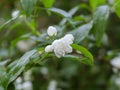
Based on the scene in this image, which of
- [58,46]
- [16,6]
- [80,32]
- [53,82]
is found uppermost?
[16,6]

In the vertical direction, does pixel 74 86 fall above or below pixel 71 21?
above

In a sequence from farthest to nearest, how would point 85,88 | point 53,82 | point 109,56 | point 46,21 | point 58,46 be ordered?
1. point 46,21
2. point 85,88
3. point 53,82
4. point 109,56
5. point 58,46

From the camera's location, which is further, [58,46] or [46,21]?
[46,21]

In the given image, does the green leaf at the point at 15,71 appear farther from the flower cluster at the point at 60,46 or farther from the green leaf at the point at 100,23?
the green leaf at the point at 100,23

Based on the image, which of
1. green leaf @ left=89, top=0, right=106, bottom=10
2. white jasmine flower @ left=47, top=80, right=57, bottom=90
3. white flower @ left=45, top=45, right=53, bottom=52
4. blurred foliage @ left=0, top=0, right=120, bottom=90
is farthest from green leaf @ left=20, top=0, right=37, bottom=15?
white jasmine flower @ left=47, top=80, right=57, bottom=90

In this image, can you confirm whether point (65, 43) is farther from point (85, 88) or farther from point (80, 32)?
point (85, 88)

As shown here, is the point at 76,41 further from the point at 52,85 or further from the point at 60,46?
the point at 52,85

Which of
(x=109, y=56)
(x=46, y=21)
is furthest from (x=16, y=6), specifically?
(x=109, y=56)

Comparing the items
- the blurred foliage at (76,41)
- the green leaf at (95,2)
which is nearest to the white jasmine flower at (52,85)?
the blurred foliage at (76,41)

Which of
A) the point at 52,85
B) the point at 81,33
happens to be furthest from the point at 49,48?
the point at 52,85

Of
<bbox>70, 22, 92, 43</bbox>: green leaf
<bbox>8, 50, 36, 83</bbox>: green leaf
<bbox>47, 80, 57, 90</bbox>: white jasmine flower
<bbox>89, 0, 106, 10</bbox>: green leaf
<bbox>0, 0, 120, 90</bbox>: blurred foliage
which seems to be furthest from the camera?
<bbox>47, 80, 57, 90</bbox>: white jasmine flower

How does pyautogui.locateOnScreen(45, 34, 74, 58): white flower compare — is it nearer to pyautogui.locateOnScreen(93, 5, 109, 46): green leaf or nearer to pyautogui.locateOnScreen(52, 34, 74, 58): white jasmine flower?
pyautogui.locateOnScreen(52, 34, 74, 58): white jasmine flower
